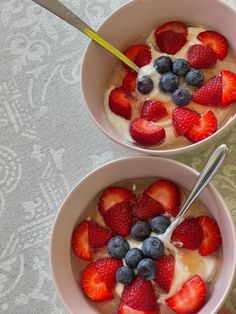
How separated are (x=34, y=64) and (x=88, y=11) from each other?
0.17 meters

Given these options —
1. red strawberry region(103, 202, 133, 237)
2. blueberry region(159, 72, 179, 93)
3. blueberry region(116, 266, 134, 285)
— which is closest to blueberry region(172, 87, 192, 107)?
blueberry region(159, 72, 179, 93)

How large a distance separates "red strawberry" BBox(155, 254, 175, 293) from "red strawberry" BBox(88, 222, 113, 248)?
12cm

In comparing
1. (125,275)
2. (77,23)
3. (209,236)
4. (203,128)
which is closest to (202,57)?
(203,128)

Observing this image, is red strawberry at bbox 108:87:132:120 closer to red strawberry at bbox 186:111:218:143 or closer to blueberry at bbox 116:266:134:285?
red strawberry at bbox 186:111:218:143

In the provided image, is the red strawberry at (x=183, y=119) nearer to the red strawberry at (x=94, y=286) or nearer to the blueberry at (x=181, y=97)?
the blueberry at (x=181, y=97)

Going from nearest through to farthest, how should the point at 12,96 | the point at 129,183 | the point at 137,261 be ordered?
the point at 137,261
the point at 129,183
the point at 12,96

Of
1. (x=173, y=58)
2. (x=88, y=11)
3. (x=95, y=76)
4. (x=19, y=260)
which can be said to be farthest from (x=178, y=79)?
(x=19, y=260)

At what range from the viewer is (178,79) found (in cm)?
138

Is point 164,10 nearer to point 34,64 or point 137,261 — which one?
point 34,64

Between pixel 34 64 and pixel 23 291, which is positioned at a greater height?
pixel 34 64

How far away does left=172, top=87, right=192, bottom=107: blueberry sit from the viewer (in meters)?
1.35

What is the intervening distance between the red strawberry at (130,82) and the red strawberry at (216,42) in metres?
0.16

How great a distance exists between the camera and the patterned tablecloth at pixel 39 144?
141 cm

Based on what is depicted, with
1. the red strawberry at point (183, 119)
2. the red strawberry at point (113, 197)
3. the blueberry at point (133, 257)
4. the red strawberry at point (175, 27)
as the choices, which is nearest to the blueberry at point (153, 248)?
the blueberry at point (133, 257)
